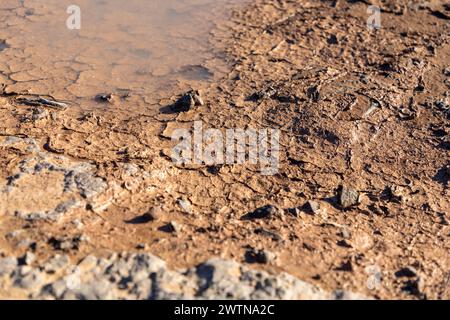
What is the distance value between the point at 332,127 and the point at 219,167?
0.81 metres

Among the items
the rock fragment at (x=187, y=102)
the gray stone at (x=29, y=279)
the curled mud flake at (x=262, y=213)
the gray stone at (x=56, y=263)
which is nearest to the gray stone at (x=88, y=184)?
the gray stone at (x=56, y=263)

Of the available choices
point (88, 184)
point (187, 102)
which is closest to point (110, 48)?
point (187, 102)

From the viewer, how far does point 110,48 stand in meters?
4.52

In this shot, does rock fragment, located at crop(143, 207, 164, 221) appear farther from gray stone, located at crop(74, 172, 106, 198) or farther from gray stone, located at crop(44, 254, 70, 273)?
gray stone, located at crop(44, 254, 70, 273)

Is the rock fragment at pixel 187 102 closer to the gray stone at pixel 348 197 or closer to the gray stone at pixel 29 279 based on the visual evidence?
the gray stone at pixel 348 197

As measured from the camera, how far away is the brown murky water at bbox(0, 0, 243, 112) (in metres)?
4.06

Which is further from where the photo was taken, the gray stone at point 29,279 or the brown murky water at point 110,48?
the brown murky water at point 110,48

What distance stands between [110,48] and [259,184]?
1924 mm

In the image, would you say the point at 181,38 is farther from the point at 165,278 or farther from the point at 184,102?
the point at 165,278

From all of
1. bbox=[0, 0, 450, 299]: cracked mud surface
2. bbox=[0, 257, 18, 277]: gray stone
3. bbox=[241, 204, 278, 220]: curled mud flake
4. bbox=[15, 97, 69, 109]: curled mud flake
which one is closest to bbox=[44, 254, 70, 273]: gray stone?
bbox=[0, 0, 450, 299]: cracked mud surface

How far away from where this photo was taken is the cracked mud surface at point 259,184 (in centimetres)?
266

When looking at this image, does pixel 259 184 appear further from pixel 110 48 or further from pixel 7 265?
pixel 110 48

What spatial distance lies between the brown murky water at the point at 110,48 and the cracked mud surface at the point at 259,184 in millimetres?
96

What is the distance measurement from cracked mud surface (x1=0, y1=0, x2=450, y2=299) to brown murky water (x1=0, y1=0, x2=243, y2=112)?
10cm
